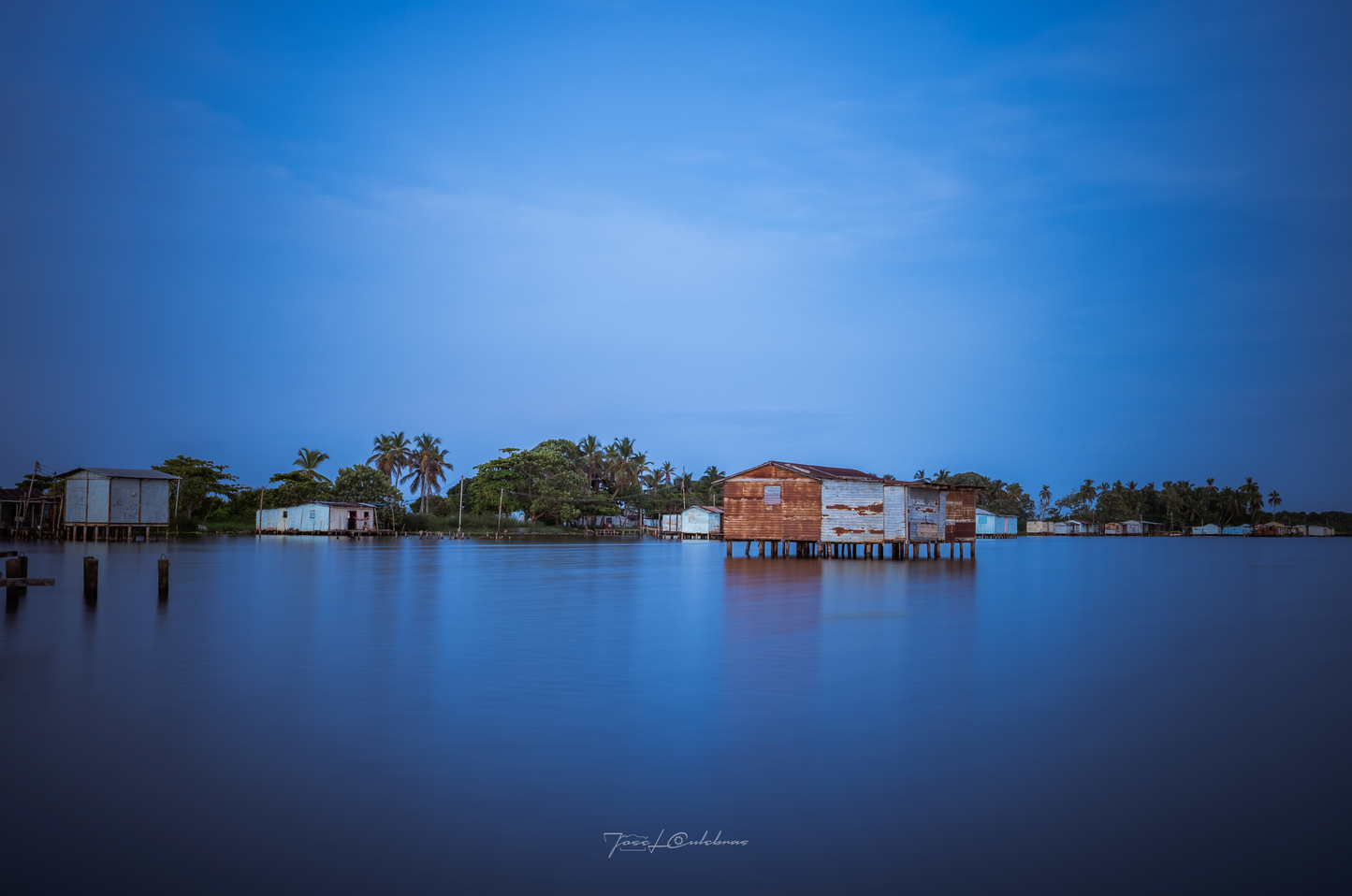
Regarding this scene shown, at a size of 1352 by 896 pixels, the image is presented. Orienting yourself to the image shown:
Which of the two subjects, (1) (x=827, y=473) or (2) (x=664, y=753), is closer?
(2) (x=664, y=753)

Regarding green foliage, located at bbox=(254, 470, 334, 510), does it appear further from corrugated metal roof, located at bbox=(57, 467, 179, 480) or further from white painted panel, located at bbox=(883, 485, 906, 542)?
white painted panel, located at bbox=(883, 485, 906, 542)

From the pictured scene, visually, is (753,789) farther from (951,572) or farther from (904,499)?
(904,499)

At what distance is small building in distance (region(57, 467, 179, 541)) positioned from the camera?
58.1m

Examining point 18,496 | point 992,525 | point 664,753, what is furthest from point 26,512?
point 992,525

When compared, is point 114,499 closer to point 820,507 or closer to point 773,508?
point 773,508

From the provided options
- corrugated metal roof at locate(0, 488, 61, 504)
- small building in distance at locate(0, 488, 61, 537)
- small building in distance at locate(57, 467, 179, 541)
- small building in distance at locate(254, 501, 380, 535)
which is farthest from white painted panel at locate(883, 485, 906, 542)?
corrugated metal roof at locate(0, 488, 61, 504)

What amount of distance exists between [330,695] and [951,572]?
3466 centimetres

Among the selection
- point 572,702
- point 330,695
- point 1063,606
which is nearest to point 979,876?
point 572,702

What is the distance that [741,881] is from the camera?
609 cm

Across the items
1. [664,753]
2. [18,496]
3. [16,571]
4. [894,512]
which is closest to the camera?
[664,753]

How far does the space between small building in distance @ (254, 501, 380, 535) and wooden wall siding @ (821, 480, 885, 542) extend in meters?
46.8

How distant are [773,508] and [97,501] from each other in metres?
43.6

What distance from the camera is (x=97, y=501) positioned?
191 feet

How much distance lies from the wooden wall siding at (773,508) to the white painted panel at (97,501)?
132 ft
